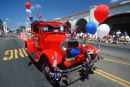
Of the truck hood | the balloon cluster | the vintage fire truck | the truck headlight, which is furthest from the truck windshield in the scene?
the truck headlight

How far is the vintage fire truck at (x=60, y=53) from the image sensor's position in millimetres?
2316

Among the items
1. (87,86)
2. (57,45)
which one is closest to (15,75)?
(57,45)

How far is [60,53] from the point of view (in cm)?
274

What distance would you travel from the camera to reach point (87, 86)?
244 cm

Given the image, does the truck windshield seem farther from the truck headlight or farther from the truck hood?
the truck headlight

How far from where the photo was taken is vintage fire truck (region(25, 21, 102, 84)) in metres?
2.32

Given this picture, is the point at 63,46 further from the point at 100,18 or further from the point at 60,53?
the point at 100,18

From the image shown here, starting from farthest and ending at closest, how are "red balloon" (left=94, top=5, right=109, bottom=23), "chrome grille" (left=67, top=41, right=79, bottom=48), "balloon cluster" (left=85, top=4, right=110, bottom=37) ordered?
"red balloon" (left=94, top=5, right=109, bottom=23) < "balloon cluster" (left=85, top=4, right=110, bottom=37) < "chrome grille" (left=67, top=41, right=79, bottom=48)

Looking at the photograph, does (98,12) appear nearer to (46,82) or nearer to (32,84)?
(46,82)

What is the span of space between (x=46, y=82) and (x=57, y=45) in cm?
129

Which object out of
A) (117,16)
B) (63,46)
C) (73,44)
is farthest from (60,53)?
(117,16)

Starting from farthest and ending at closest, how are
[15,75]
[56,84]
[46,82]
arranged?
[15,75] → [46,82] → [56,84]

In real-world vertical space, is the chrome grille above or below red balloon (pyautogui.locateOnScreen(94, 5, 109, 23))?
below

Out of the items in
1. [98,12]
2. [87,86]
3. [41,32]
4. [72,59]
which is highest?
[98,12]
